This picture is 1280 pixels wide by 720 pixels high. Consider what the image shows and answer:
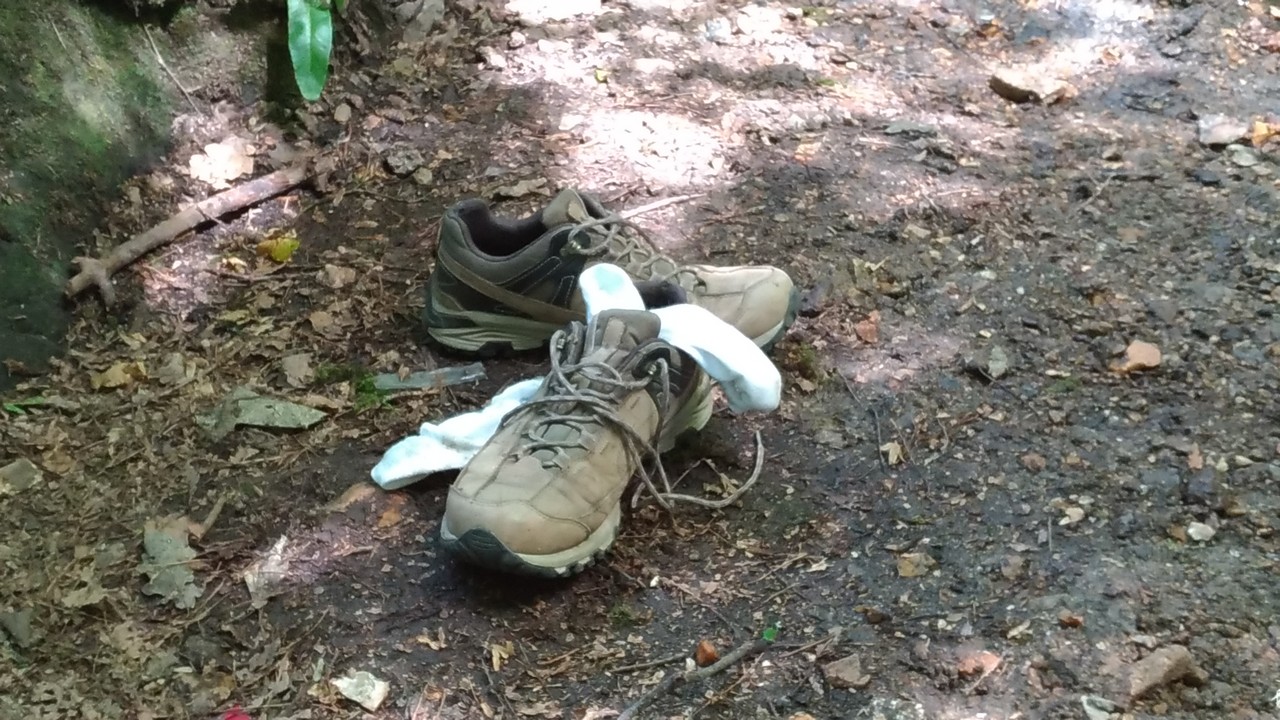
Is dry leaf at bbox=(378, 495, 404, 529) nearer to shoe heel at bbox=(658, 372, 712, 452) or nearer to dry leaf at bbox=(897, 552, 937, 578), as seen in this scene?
shoe heel at bbox=(658, 372, 712, 452)

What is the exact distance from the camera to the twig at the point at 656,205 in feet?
9.42

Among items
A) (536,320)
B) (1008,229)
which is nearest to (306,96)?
(536,320)

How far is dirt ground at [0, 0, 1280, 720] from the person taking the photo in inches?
66.9

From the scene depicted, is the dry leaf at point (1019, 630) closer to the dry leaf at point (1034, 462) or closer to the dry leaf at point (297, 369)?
the dry leaf at point (1034, 462)

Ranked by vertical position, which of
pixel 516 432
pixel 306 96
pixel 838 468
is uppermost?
pixel 306 96

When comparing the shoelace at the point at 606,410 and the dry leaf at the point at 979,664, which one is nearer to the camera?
the dry leaf at the point at 979,664

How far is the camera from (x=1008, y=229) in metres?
2.76

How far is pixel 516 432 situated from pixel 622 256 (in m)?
0.57

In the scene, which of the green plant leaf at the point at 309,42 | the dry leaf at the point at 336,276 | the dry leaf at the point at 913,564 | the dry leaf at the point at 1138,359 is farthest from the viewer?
the green plant leaf at the point at 309,42

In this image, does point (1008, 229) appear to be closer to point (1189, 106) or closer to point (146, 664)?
point (1189, 106)

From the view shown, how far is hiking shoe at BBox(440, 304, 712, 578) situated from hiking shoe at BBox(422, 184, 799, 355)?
244 millimetres

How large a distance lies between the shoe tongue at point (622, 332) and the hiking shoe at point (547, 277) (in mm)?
246

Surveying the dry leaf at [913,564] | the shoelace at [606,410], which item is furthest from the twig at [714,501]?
the dry leaf at [913,564]

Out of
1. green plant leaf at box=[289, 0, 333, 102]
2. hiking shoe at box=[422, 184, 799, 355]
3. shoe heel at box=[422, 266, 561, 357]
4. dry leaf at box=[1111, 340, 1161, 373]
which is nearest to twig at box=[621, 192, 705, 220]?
hiking shoe at box=[422, 184, 799, 355]
